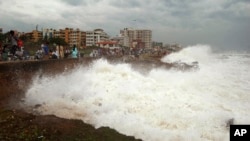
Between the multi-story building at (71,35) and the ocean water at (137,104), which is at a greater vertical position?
the multi-story building at (71,35)

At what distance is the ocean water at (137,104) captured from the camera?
33.7 feet

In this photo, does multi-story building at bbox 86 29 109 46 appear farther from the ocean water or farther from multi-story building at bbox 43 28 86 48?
the ocean water

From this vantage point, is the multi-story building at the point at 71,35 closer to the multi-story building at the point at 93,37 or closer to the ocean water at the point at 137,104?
the multi-story building at the point at 93,37

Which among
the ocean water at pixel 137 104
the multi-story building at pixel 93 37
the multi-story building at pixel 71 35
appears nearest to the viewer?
the ocean water at pixel 137 104

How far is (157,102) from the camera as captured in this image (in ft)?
42.8

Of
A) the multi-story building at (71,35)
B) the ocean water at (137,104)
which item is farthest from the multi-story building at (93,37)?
the ocean water at (137,104)

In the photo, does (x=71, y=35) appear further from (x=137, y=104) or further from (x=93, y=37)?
(x=137, y=104)

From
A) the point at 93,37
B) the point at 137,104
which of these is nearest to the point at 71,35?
the point at 93,37

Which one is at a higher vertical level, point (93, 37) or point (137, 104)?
point (93, 37)

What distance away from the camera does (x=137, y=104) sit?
12.6 m

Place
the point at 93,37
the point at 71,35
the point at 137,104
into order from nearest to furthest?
the point at 137,104 < the point at 71,35 < the point at 93,37

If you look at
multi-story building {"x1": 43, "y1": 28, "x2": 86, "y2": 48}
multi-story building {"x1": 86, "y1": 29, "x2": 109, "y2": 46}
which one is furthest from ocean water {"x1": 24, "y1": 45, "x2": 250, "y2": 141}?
multi-story building {"x1": 86, "y1": 29, "x2": 109, "y2": 46}

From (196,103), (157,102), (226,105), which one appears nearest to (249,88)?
(226,105)

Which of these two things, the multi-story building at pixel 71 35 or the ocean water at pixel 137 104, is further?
the multi-story building at pixel 71 35
